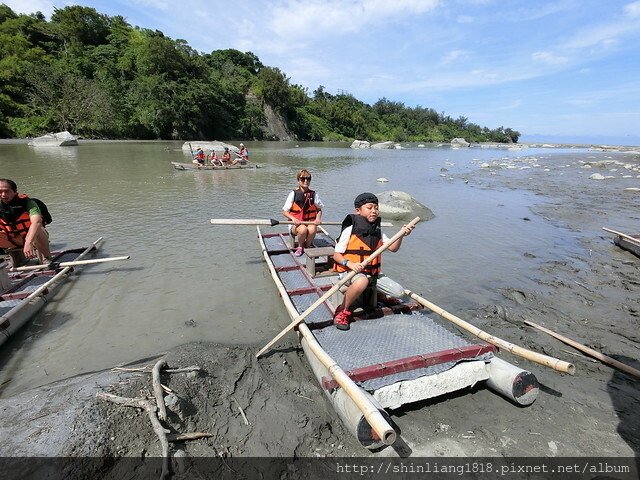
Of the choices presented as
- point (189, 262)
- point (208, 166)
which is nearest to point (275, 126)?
point (208, 166)

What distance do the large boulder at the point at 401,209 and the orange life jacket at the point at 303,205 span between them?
517 cm

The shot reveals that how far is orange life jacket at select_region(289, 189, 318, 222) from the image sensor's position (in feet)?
23.7

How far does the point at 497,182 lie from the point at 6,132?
54893 millimetres

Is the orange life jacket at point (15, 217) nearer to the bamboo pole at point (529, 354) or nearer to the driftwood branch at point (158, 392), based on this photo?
the driftwood branch at point (158, 392)

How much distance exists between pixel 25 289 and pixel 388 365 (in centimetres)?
611

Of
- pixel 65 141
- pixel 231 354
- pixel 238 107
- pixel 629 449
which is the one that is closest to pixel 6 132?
pixel 65 141

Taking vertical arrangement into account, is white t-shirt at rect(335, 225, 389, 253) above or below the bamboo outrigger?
above

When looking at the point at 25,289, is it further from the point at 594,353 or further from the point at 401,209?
the point at 401,209

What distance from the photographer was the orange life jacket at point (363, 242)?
176 inches

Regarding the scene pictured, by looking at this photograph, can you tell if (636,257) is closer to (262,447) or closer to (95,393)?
(262,447)

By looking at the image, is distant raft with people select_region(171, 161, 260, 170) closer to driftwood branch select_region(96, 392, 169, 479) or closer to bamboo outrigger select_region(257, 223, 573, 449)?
bamboo outrigger select_region(257, 223, 573, 449)

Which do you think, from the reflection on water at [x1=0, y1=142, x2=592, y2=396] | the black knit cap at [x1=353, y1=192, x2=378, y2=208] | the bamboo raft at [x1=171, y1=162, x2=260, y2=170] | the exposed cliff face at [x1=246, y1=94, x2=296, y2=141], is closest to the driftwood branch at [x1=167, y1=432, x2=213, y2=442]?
the reflection on water at [x1=0, y1=142, x2=592, y2=396]

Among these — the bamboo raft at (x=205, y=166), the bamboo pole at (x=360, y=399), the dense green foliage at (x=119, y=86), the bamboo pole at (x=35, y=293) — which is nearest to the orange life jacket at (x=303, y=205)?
the bamboo pole at (x=360, y=399)

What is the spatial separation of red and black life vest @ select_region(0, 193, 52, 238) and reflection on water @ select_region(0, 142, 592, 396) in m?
1.30
